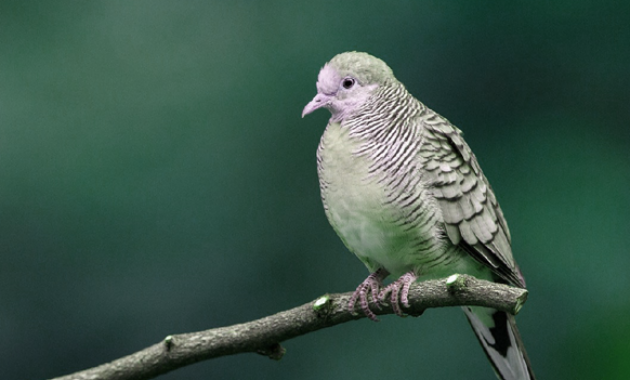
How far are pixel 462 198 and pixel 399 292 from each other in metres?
0.29

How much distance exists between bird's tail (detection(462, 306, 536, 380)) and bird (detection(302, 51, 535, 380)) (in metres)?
0.15

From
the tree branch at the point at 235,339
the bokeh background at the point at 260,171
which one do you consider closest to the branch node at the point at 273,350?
the tree branch at the point at 235,339

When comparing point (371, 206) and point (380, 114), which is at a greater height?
point (380, 114)

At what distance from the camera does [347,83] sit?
1.76 metres

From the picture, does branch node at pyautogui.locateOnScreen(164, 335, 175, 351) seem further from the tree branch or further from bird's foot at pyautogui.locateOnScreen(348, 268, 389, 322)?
bird's foot at pyautogui.locateOnScreen(348, 268, 389, 322)

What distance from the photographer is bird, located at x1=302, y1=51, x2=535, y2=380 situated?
1748mm

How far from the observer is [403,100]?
182 cm

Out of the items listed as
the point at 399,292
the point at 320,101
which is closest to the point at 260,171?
the point at 320,101

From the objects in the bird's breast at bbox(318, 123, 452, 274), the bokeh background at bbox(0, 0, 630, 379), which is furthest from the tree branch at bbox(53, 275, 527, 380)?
the bokeh background at bbox(0, 0, 630, 379)

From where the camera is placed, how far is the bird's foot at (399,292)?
66.4 inches

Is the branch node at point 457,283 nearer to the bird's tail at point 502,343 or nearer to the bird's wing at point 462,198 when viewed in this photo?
the bird's wing at point 462,198

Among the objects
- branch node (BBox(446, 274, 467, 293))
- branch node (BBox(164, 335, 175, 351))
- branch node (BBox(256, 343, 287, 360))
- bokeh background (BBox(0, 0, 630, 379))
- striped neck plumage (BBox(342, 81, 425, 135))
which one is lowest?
branch node (BBox(446, 274, 467, 293))

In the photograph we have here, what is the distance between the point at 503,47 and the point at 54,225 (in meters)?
1.65

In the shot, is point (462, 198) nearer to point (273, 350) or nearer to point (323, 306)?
point (323, 306)
